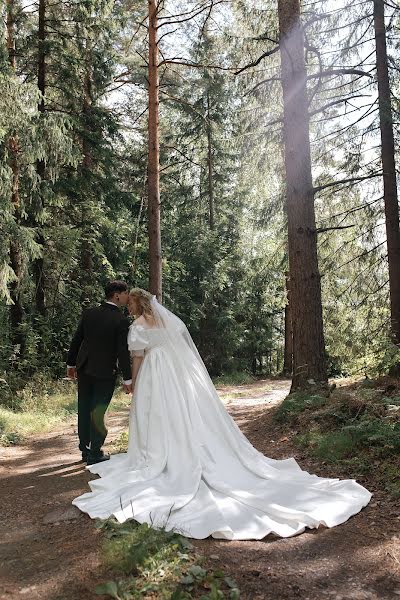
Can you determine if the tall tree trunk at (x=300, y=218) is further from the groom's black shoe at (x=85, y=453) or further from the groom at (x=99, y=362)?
the groom's black shoe at (x=85, y=453)

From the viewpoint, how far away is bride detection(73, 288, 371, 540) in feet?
12.6

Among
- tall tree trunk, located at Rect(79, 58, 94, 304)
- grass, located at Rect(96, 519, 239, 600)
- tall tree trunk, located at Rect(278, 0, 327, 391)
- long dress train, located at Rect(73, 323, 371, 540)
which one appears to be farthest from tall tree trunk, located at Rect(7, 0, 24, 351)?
grass, located at Rect(96, 519, 239, 600)

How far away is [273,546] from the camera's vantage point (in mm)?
3467

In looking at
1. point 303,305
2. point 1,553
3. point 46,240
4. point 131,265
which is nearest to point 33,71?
point 46,240

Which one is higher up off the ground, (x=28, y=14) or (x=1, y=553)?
(x=28, y=14)

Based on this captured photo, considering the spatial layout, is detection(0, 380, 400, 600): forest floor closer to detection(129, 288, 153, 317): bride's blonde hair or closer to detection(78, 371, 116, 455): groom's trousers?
detection(78, 371, 116, 455): groom's trousers

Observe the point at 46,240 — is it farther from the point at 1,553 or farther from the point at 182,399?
the point at 1,553

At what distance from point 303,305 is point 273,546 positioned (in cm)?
541

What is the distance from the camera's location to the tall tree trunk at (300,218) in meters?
8.47

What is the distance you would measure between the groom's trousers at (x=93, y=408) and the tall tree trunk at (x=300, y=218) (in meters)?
3.73

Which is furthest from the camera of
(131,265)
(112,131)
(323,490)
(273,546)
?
(131,265)

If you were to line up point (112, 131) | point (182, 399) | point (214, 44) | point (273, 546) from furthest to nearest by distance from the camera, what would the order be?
point (112, 131) → point (214, 44) → point (182, 399) → point (273, 546)

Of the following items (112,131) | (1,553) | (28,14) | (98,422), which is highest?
(28,14)

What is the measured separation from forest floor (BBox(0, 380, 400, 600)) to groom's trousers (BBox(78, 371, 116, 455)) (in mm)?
750
